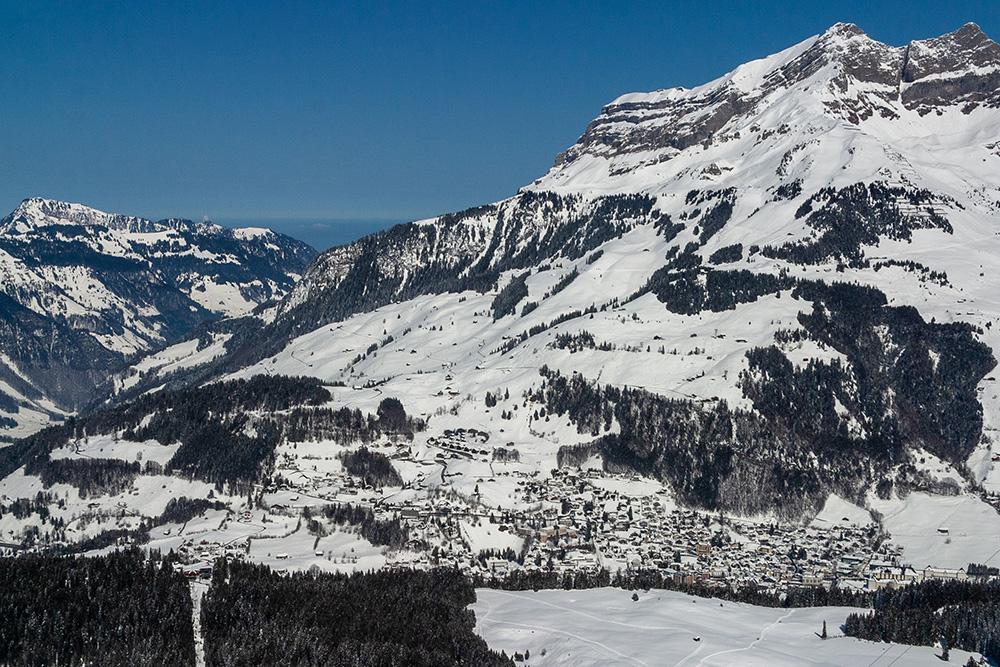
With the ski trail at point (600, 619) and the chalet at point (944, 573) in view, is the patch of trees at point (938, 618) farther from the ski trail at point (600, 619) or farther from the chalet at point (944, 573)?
the chalet at point (944, 573)

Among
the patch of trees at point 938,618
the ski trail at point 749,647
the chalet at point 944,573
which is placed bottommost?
the ski trail at point 749,647

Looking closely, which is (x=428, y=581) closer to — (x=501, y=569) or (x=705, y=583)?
(x=501, y=569)

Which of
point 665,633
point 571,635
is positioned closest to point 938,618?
point 665,633

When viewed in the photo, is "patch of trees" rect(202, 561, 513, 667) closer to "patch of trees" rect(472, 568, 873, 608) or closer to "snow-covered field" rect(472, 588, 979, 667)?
"snow-covered field" rect(472, 588, 979, 667)

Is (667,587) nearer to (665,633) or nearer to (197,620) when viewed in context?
(665,633)

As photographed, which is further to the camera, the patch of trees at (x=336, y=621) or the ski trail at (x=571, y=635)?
the ski trail at (x=571, y=635)

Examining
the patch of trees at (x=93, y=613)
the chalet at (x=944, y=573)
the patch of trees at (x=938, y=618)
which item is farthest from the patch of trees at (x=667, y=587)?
the patch of trees at (x=93, y=613)

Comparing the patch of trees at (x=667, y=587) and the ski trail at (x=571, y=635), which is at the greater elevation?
the patch of trees at (x=667, y=587)
